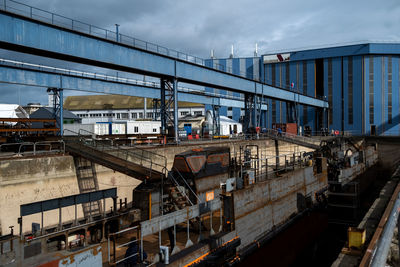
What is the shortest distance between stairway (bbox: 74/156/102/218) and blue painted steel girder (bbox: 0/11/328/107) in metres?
7.41

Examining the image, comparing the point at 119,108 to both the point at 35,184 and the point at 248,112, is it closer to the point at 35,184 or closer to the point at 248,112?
the point at 248,112

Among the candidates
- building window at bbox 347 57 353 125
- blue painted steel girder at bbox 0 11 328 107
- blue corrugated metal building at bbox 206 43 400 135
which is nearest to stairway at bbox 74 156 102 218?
blue painted steel girder at bbox 0 11 328 107

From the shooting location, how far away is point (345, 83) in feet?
196

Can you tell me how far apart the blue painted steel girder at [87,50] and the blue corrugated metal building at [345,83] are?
30280 millimetres

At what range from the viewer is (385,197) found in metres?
15.6

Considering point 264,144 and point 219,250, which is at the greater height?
point 264,144

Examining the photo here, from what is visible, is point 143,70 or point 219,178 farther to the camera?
point 143,70

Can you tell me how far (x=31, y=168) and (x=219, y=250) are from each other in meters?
11.3

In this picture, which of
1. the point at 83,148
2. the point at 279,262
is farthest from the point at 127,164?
the point at 279,262

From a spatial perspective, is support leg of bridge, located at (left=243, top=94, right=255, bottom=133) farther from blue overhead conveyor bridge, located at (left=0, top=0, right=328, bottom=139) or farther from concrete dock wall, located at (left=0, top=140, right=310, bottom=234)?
concrete dock wall, located at (left=0, top=140, right=310, bottom=234)

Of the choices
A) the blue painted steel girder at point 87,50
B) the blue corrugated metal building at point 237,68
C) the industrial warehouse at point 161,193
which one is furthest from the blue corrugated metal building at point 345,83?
the blue painted steel girder at point 87,50

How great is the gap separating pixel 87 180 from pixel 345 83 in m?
58.2

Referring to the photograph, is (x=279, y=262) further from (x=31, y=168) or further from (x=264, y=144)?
(x=264, y=144)

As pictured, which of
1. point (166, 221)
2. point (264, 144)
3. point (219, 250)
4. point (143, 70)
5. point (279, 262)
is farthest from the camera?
point (264, 144)
